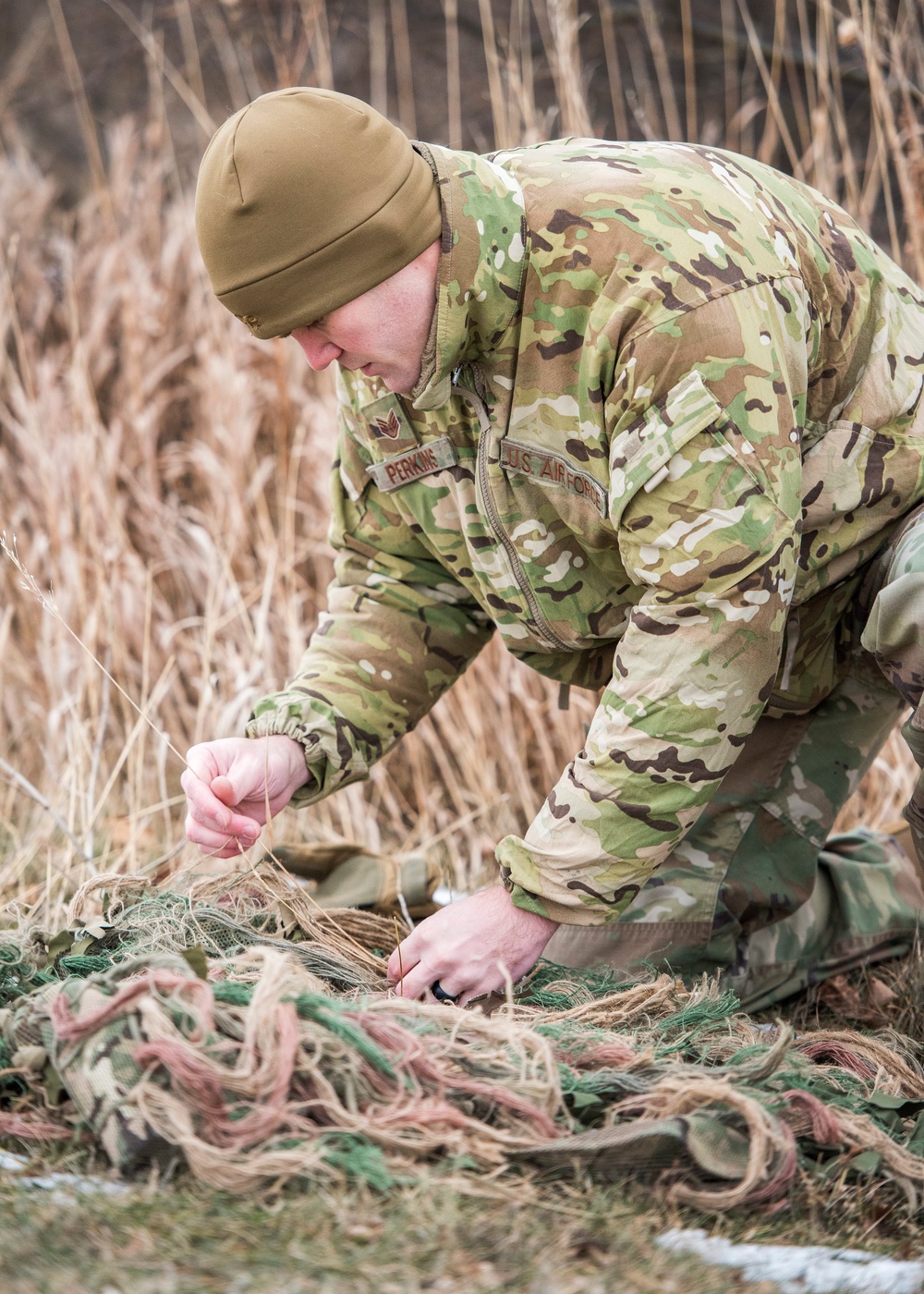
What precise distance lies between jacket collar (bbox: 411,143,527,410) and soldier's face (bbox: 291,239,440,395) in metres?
0.02

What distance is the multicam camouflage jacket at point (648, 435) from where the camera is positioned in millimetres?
1390

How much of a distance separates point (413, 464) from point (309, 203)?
1.42 ft

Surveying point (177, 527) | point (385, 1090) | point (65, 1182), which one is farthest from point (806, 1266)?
point (177, 527)

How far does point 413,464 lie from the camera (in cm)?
170

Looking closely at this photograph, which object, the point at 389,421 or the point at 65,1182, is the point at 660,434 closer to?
the point at 389,421

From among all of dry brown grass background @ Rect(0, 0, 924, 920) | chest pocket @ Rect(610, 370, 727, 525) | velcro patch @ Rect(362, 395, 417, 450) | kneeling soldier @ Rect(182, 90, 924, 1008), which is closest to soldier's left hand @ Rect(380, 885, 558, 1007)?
kneeling soldier @ Rect(182, 90, 924, 1008)

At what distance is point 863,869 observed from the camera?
2182mm

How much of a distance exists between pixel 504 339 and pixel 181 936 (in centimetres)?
81

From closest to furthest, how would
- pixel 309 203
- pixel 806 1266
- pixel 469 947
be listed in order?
pixel 806 1266
pixel 309 203
pixel 469 947

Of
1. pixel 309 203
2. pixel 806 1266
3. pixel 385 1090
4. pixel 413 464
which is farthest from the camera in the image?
pixel 413 464

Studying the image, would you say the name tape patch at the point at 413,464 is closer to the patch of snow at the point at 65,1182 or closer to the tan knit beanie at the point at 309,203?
the tan knit beanie at the point at 309,203

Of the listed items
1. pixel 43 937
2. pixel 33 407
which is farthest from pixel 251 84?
pixel 43 937

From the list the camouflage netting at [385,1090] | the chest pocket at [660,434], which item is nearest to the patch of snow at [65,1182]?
the camouflage netting at [385,1090]

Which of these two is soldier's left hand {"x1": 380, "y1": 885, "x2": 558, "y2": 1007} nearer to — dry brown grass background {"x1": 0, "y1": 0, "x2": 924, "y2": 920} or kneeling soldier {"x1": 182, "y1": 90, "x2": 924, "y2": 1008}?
kneeling soldier {"x1": 182, "y1": 90, "x2": 924, "y2": 1008}
